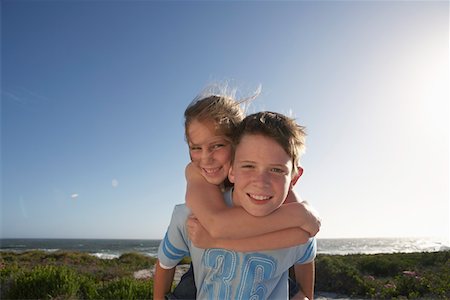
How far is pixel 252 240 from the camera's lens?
1897 millimetres

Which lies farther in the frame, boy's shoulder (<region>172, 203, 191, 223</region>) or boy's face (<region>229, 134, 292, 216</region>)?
boy's shoulder (<region>172, 203, 191, 223</region>)

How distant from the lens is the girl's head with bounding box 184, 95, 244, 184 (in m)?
2.26

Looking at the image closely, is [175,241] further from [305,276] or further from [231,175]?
[305,276]

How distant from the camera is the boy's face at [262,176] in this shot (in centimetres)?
188

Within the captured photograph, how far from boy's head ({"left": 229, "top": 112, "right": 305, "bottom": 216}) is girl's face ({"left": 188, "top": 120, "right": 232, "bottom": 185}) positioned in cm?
25

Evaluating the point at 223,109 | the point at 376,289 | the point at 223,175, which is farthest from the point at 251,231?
the point at 376,289

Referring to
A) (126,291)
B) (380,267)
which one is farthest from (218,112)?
(380,267)

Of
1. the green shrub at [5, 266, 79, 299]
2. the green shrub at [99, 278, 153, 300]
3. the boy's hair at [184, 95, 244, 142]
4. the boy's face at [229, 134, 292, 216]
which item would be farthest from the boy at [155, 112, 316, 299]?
the green shrub at [5, 266, 79, 299]

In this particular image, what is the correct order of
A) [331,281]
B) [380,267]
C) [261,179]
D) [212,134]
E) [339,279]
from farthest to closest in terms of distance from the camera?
[380,267] → [331,281] → [339,279] → [212,134] → [261,179]

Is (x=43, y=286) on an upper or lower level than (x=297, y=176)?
lower

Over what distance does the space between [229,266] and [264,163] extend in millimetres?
583

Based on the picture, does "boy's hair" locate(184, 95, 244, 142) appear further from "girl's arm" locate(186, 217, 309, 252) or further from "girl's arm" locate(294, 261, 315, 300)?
"girl's arm" locate(294, 261, 315, 300)

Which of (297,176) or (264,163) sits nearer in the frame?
(264,163)

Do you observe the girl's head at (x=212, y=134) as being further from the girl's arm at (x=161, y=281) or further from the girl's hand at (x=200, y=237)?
the girl's arm at (x=161, y=281)
